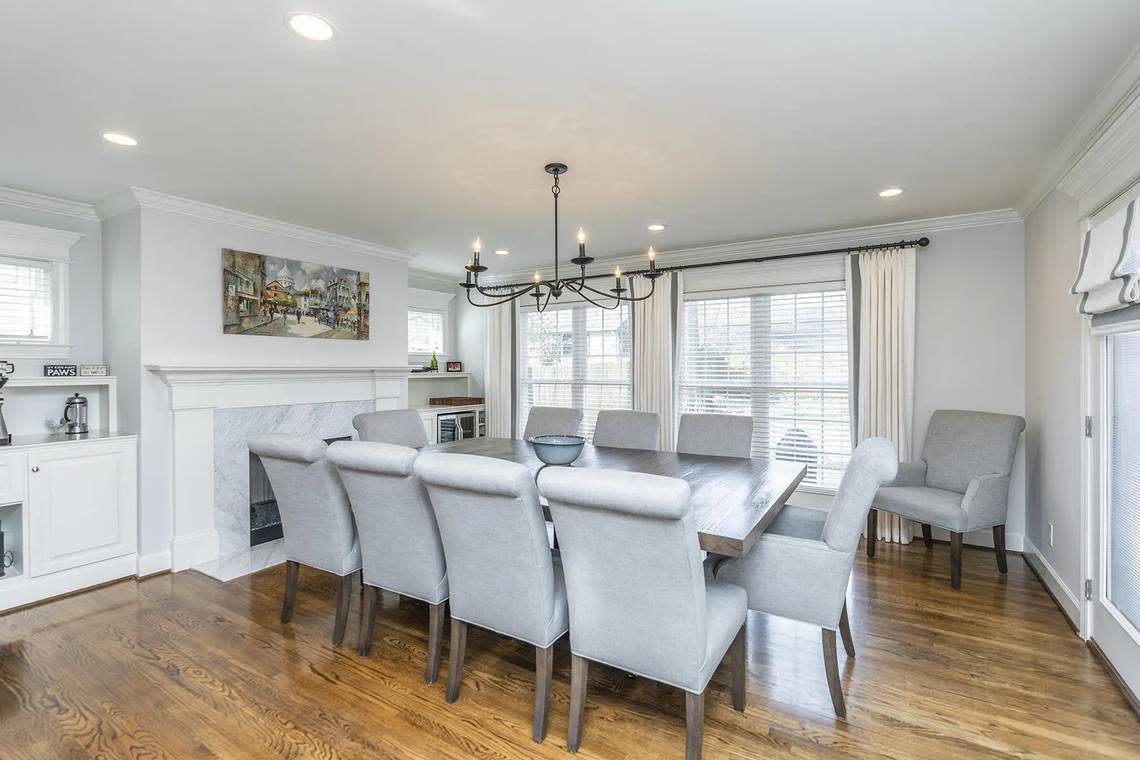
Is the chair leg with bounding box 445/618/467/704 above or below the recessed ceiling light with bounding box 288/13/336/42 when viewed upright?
below

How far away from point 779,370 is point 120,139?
4.60 m

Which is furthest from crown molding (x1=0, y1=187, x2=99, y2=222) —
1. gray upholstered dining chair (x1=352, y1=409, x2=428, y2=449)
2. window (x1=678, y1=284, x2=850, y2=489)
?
window (x1=678, y1=284, x2=850, y2=489)

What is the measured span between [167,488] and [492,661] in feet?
8.77

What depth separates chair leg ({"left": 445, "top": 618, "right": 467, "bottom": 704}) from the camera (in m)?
2.18

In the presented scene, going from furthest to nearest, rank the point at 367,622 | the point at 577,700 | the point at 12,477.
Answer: the point at 12,477 < the point at 367,622 < the point at 577,700

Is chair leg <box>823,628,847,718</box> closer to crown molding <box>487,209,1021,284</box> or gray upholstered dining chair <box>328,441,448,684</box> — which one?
gray upholstered dining chair <box>328,441,448,684</box>

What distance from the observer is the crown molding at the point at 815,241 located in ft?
12.9

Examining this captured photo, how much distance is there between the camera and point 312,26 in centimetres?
179

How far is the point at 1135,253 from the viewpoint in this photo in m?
2.06

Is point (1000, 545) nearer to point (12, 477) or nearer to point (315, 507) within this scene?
point (315, 507)

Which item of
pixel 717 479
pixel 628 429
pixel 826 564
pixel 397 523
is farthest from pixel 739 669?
pixel 628 429

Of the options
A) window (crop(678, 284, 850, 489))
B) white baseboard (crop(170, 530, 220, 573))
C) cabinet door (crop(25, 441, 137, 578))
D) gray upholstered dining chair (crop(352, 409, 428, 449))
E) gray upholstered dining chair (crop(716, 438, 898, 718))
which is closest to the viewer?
gray upholstered dining chair (crop(716, 438, 898, 718))

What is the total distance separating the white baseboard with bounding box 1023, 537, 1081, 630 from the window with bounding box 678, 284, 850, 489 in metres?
1.26

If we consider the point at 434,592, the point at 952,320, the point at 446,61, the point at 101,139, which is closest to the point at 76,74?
the point at 101,139
